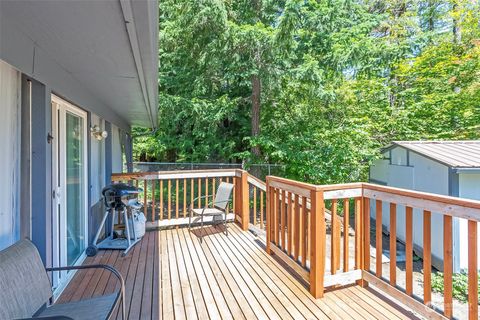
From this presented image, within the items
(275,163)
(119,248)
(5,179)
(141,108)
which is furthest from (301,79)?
(5,179)

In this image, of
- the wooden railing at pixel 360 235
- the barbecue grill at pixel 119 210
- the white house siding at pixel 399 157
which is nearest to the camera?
the wooden railing at pixel 360 235

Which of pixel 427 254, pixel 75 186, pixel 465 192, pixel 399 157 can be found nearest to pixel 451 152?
pixel 465 192

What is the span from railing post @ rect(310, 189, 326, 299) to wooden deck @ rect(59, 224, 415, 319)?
0.13 m

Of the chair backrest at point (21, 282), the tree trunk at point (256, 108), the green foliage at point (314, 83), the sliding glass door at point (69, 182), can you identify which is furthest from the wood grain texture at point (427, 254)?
the tree trunk at point (256, 108)

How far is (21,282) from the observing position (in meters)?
1.62

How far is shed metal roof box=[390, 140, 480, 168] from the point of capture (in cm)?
537

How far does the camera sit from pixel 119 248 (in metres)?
3.90

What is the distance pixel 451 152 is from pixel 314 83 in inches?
136

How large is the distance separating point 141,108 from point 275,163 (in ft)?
17.0

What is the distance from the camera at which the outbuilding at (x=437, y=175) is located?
5312mm

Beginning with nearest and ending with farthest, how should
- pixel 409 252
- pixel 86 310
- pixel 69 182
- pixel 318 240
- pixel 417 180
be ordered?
pixel 86 310 < pixel 409 252 < pixel 318 240 < pixel 69 182 < pixel 417 180

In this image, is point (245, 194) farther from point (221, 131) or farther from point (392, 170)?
point (221, 131)

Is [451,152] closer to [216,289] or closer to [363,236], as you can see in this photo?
[363,236]

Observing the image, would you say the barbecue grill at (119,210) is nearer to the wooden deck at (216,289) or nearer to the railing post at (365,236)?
the wooden deck at (216,289)
